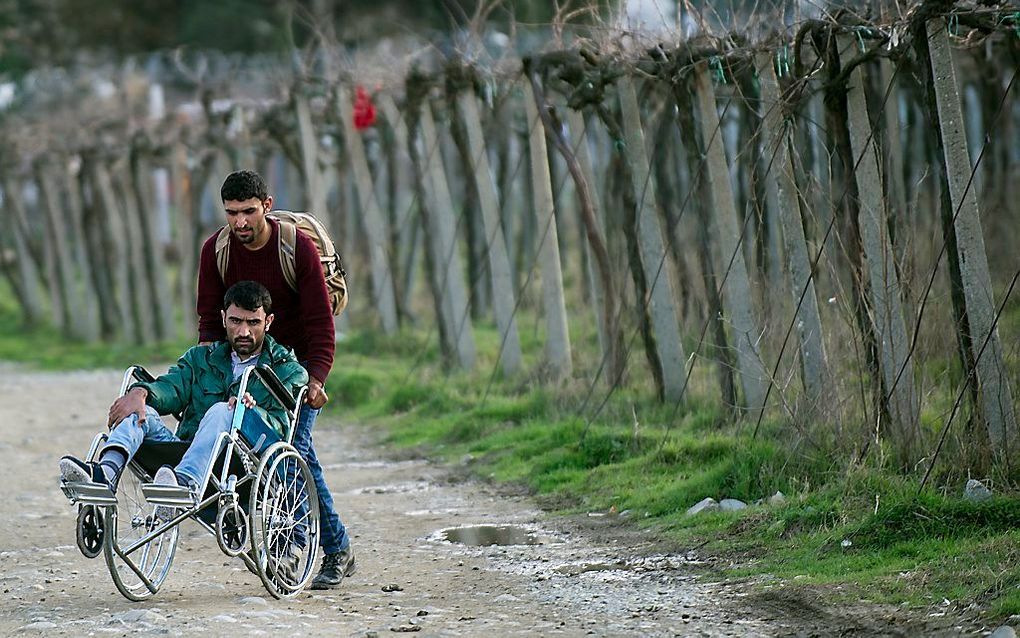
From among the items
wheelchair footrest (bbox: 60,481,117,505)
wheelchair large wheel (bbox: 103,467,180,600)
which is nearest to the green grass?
wheelchair large wheel (bbox: 103,467,180,600)

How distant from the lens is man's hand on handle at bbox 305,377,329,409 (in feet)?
22.6

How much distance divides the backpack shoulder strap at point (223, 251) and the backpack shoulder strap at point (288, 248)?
0.75ft

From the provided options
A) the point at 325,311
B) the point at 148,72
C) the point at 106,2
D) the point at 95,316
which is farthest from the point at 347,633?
the point at 148,72

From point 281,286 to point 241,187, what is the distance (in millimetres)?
507

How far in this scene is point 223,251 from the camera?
703 cm

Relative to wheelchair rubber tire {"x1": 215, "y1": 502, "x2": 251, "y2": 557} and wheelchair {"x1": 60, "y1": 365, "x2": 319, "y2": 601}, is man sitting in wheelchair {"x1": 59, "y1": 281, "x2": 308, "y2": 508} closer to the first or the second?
wheelchair {"x1": 60, "y1": 365, "x2": 319, "y2": 601}

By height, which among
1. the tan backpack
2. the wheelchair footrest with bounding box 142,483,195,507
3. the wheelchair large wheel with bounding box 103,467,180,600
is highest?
the tan backpack

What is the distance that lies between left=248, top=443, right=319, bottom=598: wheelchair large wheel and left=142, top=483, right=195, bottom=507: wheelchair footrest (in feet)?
0.87

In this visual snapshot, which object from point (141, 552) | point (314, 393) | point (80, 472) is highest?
point (314, 393)

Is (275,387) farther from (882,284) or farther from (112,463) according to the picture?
(882,284)

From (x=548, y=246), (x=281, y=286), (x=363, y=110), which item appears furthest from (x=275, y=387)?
(x=363, y=110)

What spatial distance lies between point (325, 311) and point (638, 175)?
4.21 metres

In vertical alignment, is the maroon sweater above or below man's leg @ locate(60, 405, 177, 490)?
above

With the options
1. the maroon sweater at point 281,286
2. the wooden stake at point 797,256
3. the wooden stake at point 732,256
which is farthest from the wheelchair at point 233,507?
the wooden stake at point 732,256
